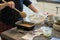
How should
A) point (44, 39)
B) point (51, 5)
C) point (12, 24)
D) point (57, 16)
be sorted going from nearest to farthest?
point (44, 39) → point (57, 16) → point (12, 24) → point (51, 5)

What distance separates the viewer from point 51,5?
2.57m

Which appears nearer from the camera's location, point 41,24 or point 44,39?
point 44,39

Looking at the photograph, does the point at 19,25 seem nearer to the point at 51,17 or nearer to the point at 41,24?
the point at 41,24

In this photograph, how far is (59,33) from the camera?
1.19 m

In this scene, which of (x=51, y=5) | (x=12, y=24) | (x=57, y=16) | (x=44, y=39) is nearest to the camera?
(x=44, y=39)

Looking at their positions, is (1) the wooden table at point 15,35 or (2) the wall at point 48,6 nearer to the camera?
(1) the wooden table at point 15,35

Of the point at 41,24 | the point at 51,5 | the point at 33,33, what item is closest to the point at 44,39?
the point at 33,33

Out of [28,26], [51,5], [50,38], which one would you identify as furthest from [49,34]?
[51,5]

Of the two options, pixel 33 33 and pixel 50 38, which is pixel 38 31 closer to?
pixel 33 33

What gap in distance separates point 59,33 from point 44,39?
179 mm

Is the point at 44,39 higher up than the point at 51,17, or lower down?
lower down

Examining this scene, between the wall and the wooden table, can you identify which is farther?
the wall

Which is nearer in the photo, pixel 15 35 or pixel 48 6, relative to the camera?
pixel 15 35

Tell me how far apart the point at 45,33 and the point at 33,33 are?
0.15 metres
